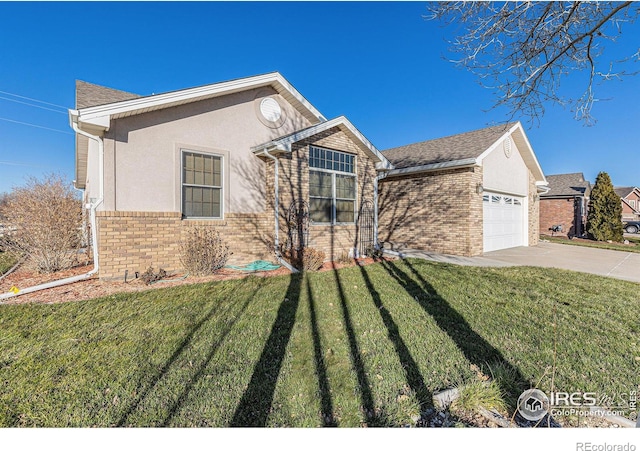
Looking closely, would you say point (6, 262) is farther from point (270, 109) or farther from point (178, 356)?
point (178, 356)

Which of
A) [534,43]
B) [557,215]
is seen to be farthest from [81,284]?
[557,215]

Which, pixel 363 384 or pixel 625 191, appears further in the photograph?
pixel 625 191

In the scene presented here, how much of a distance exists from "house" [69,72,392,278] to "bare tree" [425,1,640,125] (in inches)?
195

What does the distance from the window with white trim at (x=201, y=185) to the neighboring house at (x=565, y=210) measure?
24.3m

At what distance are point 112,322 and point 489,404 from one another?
194 inches

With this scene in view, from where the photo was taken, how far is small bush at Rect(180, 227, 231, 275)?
709 centimetres

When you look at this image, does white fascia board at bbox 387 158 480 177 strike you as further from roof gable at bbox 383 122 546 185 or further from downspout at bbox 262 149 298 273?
downspout at bbox 262 149 298 273

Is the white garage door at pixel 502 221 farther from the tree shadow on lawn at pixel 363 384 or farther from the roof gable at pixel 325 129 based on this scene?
the tree shadow on lawn at pixel 363 384

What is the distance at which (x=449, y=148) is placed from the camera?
42.5 feet

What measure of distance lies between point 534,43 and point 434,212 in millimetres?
7369

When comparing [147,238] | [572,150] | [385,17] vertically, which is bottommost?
[147,238]
